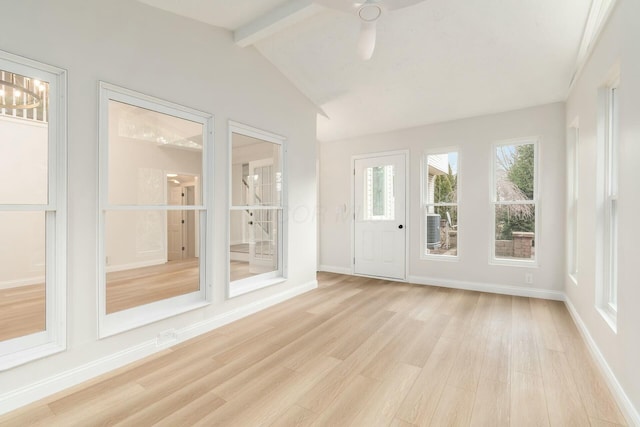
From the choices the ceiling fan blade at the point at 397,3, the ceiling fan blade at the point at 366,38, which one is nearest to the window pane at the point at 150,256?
the ceiling fan blade at the point at 366,38

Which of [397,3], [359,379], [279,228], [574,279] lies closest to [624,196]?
[397,3]

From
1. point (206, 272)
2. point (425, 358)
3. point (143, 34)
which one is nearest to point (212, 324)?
point (206, 272)

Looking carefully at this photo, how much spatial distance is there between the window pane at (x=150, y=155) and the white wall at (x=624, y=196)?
336 centimetres

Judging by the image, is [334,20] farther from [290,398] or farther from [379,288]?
[379,288]

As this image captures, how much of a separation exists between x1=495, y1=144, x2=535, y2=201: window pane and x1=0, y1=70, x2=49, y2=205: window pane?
513cm

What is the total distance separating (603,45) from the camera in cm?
230

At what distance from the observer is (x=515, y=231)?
429 centimetres

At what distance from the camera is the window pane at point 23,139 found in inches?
74.9

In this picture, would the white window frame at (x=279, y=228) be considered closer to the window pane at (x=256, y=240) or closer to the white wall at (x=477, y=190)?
the window pane at (x=256, y=240)

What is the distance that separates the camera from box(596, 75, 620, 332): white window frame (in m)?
2.33

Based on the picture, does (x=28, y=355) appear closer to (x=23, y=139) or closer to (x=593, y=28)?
(x=23, y=139)

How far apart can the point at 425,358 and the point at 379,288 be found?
7.33 feet

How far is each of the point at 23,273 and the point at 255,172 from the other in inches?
94.5

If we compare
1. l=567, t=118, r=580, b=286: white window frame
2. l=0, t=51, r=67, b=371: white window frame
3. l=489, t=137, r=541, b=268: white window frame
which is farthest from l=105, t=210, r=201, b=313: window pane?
l=567, t=118, r=580, b=286: white window frame
